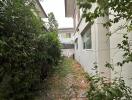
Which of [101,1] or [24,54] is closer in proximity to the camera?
[101,1]

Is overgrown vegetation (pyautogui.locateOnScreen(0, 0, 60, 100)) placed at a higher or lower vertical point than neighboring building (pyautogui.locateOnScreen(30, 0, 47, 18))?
lower

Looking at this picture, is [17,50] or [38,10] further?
[38,10]

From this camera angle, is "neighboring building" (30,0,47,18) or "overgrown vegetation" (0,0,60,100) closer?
"overgrown vegetation" (0,0,60,100)

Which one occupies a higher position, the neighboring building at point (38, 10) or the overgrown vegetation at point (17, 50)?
the neighboring building at point (38, 10)

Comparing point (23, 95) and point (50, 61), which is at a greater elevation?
point (50, 61)

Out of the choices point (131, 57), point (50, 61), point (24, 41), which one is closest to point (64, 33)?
point (50, 61)

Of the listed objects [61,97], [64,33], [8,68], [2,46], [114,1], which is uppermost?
[64,33]

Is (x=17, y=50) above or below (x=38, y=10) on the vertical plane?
below

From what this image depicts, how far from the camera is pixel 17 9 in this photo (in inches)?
274

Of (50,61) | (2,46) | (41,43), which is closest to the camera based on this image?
(2,46)

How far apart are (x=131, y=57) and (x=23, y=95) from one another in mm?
4531

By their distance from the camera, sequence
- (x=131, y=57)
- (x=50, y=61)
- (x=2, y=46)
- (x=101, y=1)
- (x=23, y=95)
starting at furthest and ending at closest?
(x=50, y=61) < (x=23, y=95) < (x=2, y=46) < (x=131, y=57) < (x=101, y=1)

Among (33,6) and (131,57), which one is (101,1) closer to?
(131,57)

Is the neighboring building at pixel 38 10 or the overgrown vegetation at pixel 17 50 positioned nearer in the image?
the overgrown vegetation at pixel 17 50
